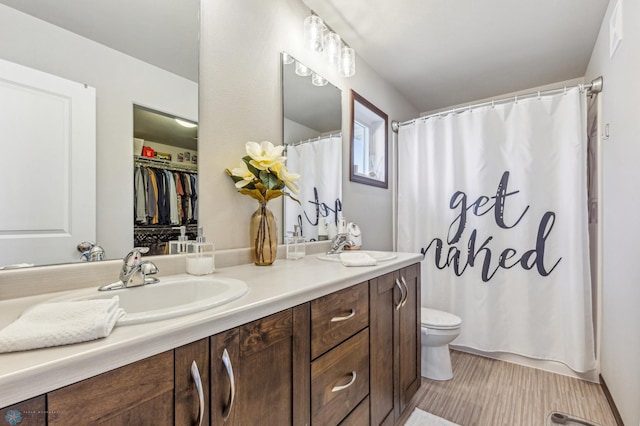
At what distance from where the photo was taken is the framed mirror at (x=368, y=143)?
2246mm

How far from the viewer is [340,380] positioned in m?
1.08

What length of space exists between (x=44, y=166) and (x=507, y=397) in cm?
249

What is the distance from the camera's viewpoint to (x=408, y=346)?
63.5 inches

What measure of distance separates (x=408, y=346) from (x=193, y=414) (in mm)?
1272

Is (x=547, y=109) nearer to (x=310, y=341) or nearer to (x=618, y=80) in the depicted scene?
(x=618, y=80)

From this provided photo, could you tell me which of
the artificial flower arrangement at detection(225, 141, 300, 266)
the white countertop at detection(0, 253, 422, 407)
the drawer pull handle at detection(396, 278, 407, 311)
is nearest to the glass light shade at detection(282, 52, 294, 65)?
the artificial flower arrangement at detection(225, 141, 300, 266)

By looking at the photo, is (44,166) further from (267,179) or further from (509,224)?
(509,224)

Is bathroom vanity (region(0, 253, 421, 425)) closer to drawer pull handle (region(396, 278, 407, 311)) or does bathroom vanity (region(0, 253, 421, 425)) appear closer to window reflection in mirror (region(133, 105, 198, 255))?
drawer pull handle (region(396, 278, 407, 311))

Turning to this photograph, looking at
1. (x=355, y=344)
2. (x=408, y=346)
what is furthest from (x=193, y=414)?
(x=408, y=346)

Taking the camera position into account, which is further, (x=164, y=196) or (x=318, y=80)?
(x=318, y=80)

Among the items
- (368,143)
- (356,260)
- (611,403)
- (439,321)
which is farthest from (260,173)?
(611,403)

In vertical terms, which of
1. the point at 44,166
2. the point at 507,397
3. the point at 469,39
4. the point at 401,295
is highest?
the point at 469,39

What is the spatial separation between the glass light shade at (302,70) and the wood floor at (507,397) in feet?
6.58

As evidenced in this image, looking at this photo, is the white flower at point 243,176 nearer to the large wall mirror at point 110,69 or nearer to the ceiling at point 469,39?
the large wall mirror at point 110,69
